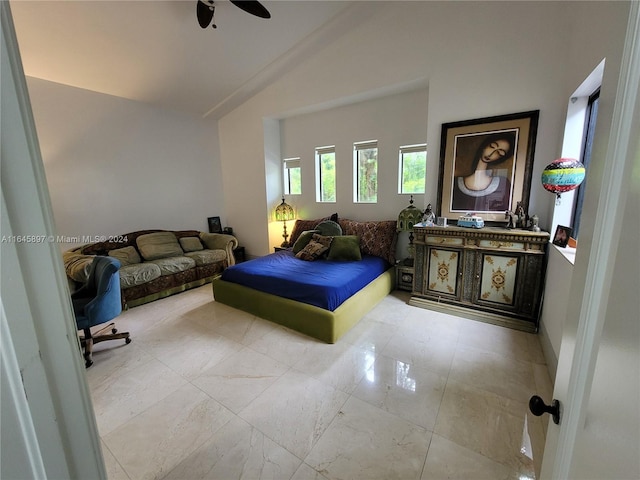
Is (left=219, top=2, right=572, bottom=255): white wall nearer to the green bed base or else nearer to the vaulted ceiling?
the vaulted ceiling

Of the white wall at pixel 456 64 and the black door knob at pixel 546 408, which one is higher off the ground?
the white wall at pixel 456 64

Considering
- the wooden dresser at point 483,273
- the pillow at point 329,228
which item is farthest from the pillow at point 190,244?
the wooden dresser at point 483,273

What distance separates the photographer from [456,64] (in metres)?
2.96

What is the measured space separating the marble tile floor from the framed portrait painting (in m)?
1.31

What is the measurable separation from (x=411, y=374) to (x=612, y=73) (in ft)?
6.68

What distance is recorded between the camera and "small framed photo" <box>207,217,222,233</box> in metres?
5.25

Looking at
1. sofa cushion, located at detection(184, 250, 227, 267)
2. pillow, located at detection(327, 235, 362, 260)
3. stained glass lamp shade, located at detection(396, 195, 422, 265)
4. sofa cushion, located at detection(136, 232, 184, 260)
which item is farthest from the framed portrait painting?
sofa cushion, located at detection(136, 232, 184, 260)

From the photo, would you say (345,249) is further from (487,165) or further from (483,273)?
(487,165)

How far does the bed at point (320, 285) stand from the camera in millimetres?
2557

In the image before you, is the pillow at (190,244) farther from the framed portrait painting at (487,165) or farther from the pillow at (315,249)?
the framed portrait painting at (487,165)

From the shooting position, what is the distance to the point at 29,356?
1.22 feet

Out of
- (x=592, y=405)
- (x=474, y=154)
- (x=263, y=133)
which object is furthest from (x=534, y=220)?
(x=263, y=133)

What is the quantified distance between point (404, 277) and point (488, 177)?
158 cm

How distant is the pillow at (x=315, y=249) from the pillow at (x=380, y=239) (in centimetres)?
52
